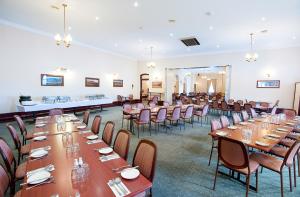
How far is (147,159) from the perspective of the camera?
2.01 m

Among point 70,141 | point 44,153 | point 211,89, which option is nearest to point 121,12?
point 70,141

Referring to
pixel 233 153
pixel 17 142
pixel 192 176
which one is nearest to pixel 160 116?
pixel 192 176

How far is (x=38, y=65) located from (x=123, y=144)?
746cm

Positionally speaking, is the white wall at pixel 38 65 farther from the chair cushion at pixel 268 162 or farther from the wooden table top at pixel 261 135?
the chair cushion at pixel 268 162

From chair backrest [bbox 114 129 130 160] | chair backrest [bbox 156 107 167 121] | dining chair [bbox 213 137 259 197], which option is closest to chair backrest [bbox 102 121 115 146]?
chair backrest [bbox 114 129 130 160]

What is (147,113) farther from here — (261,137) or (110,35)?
(110,35)

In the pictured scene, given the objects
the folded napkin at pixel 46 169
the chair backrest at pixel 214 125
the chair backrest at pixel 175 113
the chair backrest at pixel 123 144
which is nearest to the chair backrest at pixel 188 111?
the chair backrest at pixel 175 113

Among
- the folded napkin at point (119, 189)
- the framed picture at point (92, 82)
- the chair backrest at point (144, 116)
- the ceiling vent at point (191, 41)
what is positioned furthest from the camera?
the framed picture at point (92, 82)

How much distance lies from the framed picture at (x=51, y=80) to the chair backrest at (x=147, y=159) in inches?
305

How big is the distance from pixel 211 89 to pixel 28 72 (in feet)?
61.0

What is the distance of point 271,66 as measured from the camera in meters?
8.78

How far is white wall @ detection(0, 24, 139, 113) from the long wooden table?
19.9ft

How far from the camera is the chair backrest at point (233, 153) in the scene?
2225 mm

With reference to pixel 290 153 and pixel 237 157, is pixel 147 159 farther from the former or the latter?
pixel 290 153
